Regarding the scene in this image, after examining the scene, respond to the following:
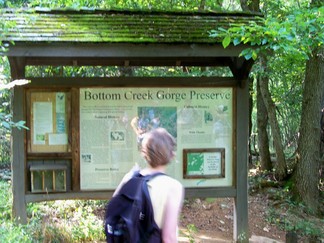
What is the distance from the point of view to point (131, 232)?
236 cm

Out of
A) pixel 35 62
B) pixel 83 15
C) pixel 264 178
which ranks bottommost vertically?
pixel 264 178

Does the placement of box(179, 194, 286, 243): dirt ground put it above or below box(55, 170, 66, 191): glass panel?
below

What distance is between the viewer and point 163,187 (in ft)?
8.06

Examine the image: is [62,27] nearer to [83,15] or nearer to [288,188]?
[83,15]

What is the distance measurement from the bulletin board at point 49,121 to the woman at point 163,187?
10.4ft

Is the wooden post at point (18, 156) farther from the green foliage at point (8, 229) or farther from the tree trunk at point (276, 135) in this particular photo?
the tree trunk at point (276, 135)

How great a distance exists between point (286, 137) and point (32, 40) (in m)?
17.1

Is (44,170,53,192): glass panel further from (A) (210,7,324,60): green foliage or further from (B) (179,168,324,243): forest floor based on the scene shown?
Result: (A) (210,7,324,60): green foliage

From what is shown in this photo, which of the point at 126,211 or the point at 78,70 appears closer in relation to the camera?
the point at 126,211

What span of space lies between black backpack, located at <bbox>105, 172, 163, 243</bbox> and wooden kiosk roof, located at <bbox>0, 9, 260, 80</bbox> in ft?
8.66

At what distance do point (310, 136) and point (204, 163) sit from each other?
4385 millimetres

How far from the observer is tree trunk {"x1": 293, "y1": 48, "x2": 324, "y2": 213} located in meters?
8.89

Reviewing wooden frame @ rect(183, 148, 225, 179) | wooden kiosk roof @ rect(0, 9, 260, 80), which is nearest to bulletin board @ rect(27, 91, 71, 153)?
wooden kiosk roof @ rect(0, 9, 260, 80)

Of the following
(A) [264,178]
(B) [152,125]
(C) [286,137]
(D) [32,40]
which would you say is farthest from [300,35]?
(C) [286,137]
